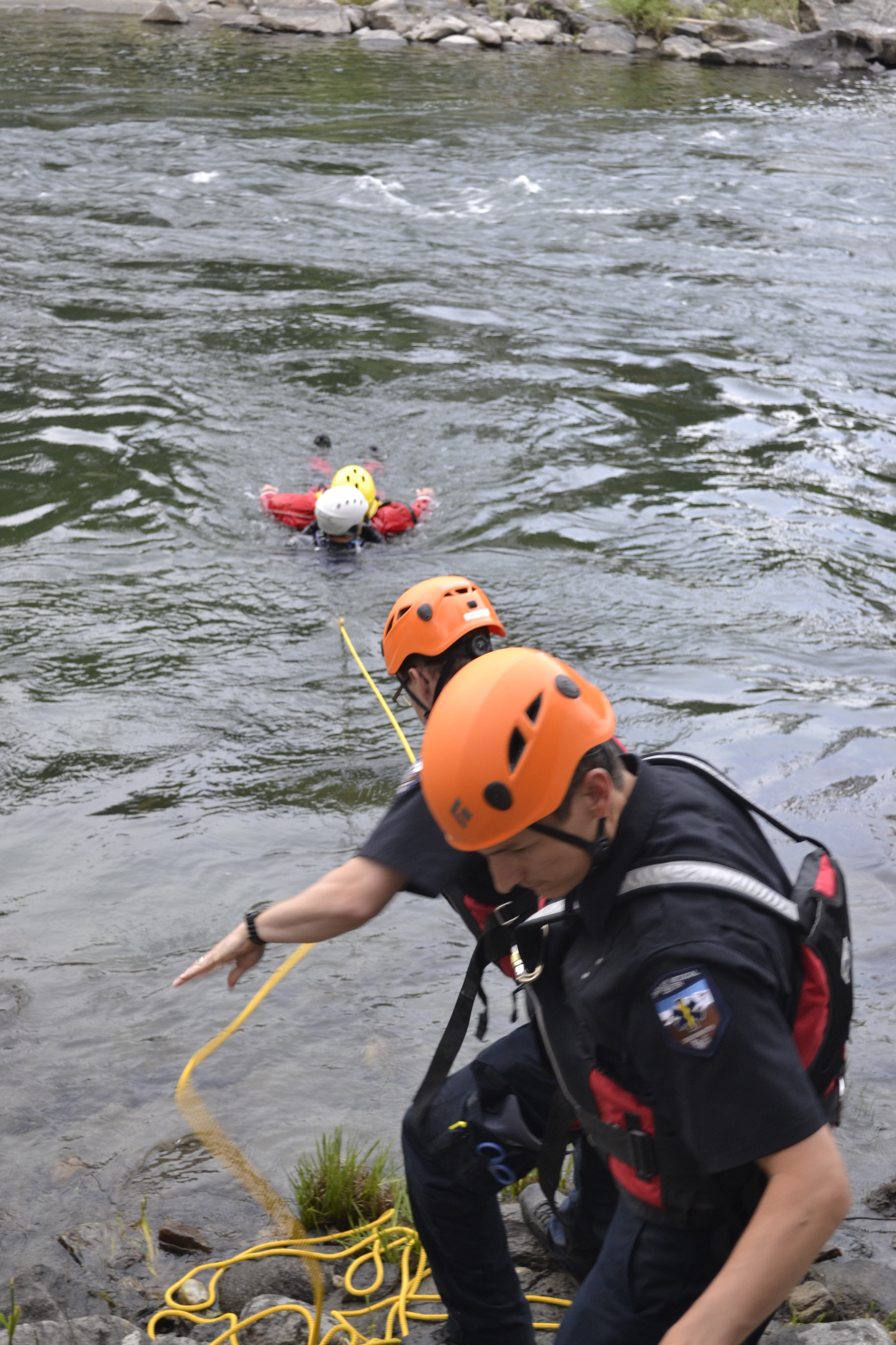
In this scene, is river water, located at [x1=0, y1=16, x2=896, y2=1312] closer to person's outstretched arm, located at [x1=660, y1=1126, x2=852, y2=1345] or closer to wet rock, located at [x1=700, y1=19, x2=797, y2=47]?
person's outstretched arm, located at [x1=660, y1=1126, x2=852, y2=1345]

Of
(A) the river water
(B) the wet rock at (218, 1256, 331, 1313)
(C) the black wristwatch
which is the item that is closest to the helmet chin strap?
(C) the black wristwatch

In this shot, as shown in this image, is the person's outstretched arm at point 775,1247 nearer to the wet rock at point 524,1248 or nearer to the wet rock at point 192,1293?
the wet rock at point 524,1248

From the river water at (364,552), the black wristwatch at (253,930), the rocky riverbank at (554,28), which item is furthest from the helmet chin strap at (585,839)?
the rocky riverbank at (554,28)

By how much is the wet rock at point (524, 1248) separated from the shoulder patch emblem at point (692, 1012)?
183 cm

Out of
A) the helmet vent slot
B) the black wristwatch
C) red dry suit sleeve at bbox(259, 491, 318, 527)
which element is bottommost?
red dry suit sleeve at bbox(259, 491, 318, 527)

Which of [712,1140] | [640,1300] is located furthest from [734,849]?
[640,1300]

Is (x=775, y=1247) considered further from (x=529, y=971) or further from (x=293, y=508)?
(x=293, y=508)

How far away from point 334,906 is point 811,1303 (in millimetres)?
1736

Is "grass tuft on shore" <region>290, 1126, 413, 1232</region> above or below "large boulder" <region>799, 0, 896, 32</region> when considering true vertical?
below

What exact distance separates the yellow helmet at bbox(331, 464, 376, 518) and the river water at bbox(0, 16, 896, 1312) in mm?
419

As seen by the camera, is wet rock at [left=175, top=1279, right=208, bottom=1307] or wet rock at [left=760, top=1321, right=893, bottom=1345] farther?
wet rock at [left=175, top=1279, right=208, bottom=1307]

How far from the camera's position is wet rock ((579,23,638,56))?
1282 inches

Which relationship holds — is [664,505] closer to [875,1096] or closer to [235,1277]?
[875,1096]

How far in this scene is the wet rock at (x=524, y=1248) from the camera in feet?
11.1
